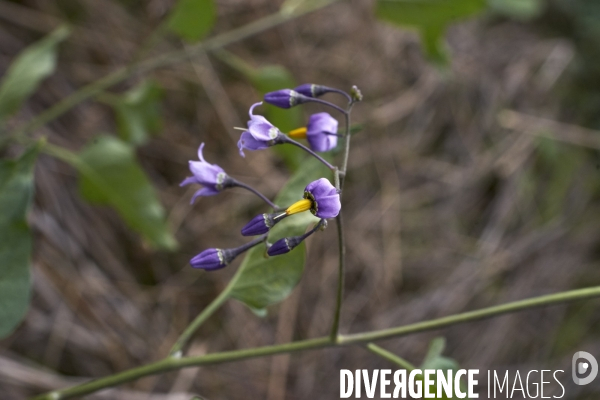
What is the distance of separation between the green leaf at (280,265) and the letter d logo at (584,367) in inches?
97.4

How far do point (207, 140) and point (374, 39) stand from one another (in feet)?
4.54

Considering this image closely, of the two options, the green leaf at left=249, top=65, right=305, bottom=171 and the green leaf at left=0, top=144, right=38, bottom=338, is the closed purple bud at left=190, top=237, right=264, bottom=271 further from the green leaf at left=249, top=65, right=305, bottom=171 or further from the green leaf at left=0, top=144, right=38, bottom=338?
the green leaf at left=249, top=65, right=305, bottom=171

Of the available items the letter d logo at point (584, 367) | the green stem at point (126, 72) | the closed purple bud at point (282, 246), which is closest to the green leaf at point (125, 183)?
the green stem at point (126, 72)

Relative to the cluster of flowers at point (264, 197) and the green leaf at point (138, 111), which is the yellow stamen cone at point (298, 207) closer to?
the cluster of flowers at point (264, 197)

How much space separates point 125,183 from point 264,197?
856mm

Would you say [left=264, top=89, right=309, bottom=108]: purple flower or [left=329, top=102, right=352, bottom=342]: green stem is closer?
[left=329, top=102, right=352, bottom=342]: green stem

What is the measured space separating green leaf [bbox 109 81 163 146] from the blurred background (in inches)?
0.5

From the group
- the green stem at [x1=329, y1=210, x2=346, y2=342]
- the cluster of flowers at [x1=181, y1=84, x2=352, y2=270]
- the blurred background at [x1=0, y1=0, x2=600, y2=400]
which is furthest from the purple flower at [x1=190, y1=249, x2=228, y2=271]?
the blurred background at [x1=0, y1=0, x2=600, y2=400]

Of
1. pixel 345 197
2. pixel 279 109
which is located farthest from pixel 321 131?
pixel 345 197

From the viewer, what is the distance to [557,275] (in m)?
3.21

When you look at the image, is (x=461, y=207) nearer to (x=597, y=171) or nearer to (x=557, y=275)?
(x=557, y=275)

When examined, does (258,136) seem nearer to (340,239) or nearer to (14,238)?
(340,239)

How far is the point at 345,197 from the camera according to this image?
2887mm

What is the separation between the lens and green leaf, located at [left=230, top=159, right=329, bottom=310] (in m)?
1.06
